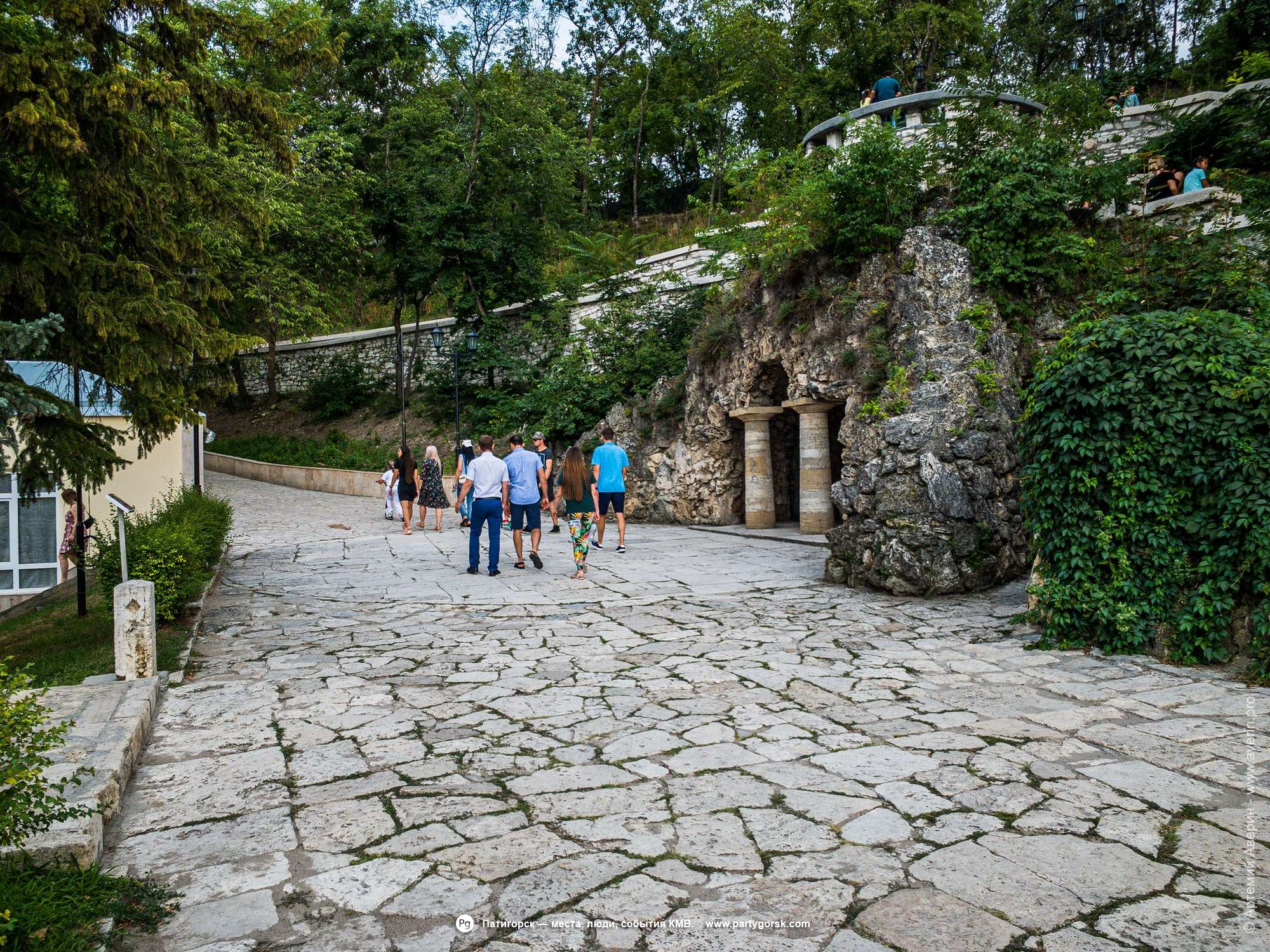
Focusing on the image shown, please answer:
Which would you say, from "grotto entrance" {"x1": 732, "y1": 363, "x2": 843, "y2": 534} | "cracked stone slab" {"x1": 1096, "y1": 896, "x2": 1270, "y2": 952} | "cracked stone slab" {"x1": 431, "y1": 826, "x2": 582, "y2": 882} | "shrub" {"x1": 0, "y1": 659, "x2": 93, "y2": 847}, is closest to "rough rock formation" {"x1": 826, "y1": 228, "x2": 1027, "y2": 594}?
"grotto entrance" {"x1": 732, "y1": 363, "x2": 843, "y2": 534}

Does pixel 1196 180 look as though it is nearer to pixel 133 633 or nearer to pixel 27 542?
pixel 133 633

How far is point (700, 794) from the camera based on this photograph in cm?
383

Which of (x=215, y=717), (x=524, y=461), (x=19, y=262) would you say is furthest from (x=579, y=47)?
(x=215, y=717)

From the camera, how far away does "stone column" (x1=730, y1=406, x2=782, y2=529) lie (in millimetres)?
14828

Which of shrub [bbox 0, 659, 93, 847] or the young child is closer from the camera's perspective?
shrub [bbox 0, 659, 93, 847]

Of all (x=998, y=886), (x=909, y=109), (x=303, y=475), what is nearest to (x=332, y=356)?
(x=303, y=475)

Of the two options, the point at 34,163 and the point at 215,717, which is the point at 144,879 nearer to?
the point at 215,717

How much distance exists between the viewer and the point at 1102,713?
16.0 feet

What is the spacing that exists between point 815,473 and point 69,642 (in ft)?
33.5

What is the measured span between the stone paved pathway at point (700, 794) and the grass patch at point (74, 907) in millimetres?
120

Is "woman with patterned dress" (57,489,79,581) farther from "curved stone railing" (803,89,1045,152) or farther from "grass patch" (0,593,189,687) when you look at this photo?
"curved stone railing" (803,89,1045,152)

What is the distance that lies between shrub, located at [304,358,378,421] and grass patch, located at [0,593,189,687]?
20023 millimetres

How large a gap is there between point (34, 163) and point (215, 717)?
5552mm

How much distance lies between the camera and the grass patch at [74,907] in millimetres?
2568
